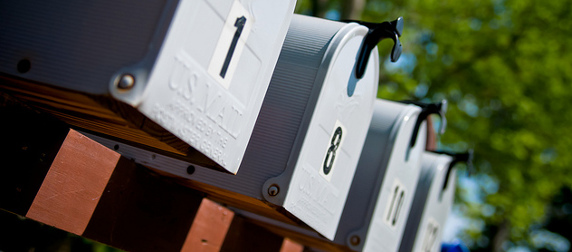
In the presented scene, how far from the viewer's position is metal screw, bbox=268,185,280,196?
6.51 ft

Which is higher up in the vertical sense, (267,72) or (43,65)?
(267,72)

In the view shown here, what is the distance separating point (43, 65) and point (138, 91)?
231 mm

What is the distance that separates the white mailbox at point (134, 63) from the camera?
4.30 ft

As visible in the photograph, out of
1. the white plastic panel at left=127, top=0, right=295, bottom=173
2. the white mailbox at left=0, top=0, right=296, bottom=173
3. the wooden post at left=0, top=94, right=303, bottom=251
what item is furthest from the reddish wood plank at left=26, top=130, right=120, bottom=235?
the white plastic panel at left=127, top=0, right=295, bottom=173

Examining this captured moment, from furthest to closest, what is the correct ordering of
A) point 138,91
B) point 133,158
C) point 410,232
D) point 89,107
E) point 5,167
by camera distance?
point 410,232
point 133,158
point 5,167
point 89,107
point 138,91

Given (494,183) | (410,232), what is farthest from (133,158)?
(494,183)

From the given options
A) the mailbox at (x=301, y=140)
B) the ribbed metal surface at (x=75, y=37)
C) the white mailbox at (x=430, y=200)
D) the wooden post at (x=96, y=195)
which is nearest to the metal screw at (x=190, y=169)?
the mailbox at (x=301, y=140)

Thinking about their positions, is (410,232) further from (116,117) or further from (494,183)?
(494,183)

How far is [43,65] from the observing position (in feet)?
4.45

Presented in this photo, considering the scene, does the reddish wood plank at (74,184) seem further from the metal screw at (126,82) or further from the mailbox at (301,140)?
the metal screw at (126,82)

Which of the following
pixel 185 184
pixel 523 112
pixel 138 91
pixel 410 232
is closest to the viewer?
pixel 138 91

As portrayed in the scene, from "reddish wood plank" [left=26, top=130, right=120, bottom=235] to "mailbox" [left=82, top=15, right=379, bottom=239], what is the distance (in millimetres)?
271

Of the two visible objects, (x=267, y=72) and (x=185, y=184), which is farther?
(x=185, y=184)

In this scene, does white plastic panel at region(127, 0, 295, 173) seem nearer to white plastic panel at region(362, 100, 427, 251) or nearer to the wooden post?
the wooden post
